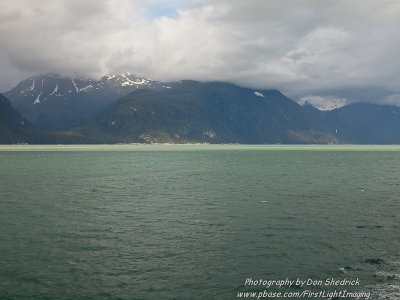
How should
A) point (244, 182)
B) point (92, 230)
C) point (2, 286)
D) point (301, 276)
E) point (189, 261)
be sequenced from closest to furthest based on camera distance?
point (2, 286) < point (301, 276) < point (189, 261) < point (92, 230) < point (244, 182)

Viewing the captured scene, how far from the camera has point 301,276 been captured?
23.4 m

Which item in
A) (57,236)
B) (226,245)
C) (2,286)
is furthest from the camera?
(57,236)

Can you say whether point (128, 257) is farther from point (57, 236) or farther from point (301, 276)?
point (301, 276)

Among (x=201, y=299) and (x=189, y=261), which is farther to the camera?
(x=189, y=261)

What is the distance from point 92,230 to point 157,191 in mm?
28691

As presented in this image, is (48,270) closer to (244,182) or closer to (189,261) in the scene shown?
(189,261)

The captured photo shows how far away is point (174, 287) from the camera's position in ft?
71.4

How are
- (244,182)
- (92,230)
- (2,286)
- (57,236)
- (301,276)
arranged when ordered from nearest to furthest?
(2,286), (301,276), (57,236), (92,230), (244,182)

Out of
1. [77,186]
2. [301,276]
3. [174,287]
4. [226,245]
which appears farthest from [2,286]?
[77,186]

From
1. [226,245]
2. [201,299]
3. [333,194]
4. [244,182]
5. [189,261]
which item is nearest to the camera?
[201,299]

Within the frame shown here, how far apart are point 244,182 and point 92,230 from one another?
48672 millimetres

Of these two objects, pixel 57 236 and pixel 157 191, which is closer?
pixel 57 236

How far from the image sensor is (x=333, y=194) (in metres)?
60.0

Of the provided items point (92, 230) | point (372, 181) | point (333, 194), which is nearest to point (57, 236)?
point (92, 230)
